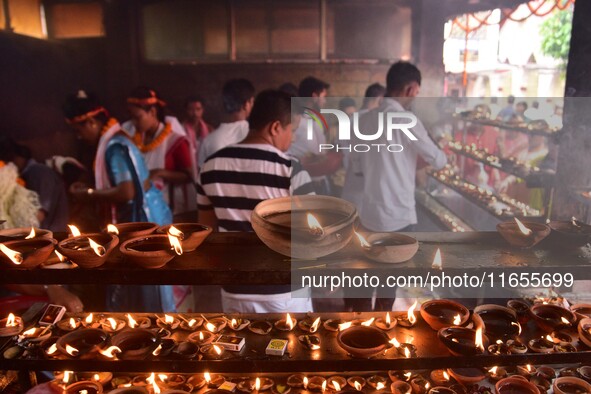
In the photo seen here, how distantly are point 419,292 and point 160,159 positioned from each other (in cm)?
365

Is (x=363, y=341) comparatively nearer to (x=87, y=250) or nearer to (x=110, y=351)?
(x=110, y=351)

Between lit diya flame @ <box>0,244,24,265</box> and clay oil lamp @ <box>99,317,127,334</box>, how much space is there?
0.70 metres

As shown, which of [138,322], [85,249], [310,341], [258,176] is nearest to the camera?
[85,249]

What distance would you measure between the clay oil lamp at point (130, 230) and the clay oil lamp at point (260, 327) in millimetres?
757

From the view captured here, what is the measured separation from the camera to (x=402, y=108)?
443 cm

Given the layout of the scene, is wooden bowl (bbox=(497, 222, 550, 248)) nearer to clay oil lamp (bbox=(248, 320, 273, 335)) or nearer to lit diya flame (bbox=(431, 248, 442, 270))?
lit diya flame (bbox=(431, 248, 442, 270))

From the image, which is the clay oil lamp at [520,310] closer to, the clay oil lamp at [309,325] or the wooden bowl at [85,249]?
the clay oil lamp at [309,325]

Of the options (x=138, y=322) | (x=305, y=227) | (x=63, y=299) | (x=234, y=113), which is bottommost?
(x=63, y=299)

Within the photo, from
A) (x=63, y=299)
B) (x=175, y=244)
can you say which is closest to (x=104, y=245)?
(x=175, y=244)

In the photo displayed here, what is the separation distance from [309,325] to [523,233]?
1.21m

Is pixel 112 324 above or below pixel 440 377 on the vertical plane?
above

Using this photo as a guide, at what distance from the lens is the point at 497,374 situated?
100 inches

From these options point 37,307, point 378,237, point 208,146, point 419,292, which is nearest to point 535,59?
point 419,292

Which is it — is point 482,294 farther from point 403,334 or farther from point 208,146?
point 208,146
